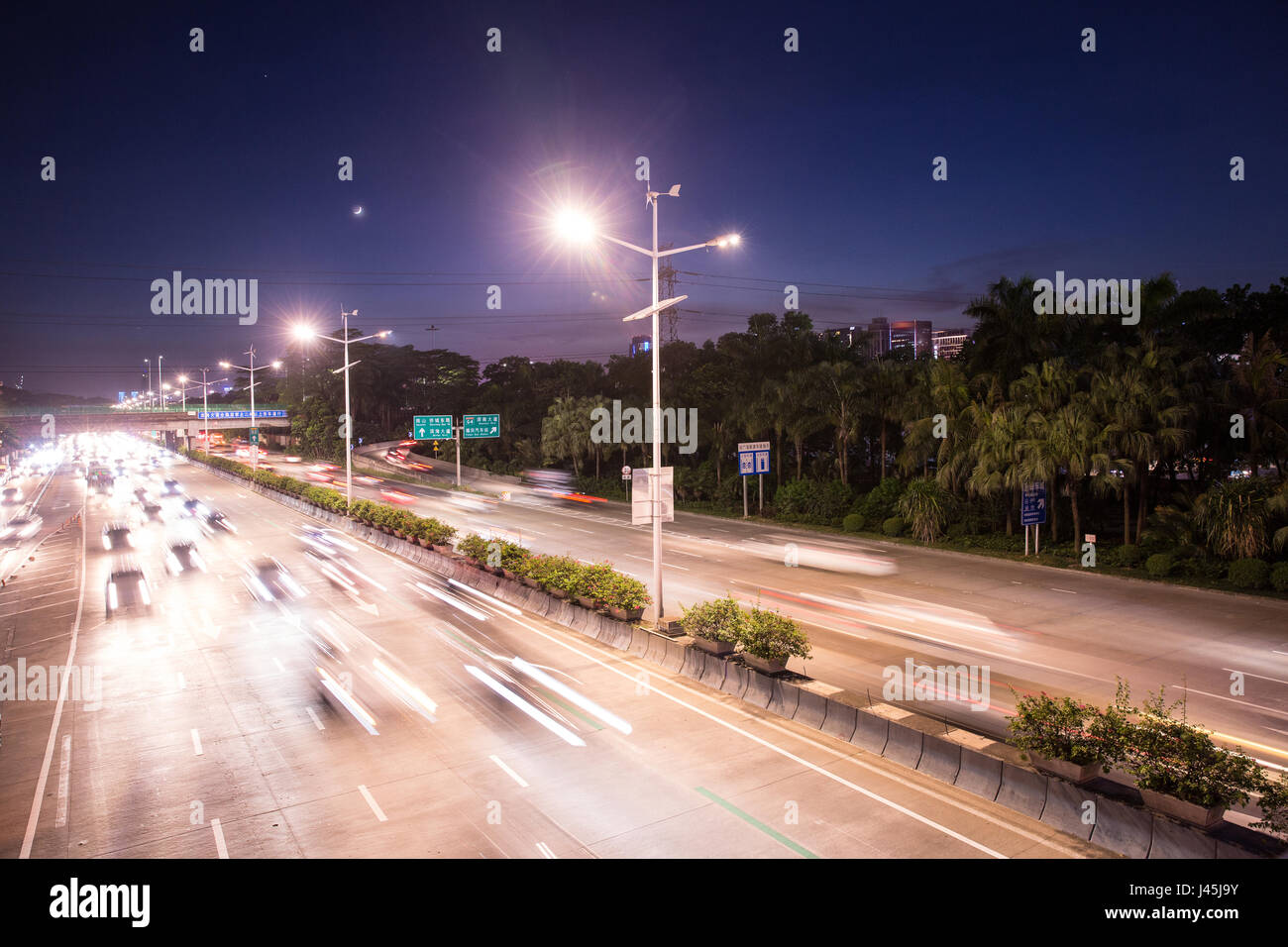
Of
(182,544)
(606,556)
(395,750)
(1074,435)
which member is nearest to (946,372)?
(1074,435)

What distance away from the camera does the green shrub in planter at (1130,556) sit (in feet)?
97.1

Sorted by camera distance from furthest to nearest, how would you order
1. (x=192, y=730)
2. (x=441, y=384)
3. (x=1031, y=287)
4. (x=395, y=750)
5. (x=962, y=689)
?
(x=441, y=384)
(x=1031, y=287)
(x=962, y=689)
(x=192, y=730)
(x=395, y=750)

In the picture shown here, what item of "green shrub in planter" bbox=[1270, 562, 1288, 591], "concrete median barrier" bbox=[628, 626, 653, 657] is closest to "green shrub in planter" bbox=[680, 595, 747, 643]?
"concrete median barrier" bbox=[628, 626, 653, 657]

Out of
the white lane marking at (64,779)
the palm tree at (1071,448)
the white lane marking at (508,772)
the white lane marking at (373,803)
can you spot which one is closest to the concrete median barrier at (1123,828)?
the white lane marking at (508,772)

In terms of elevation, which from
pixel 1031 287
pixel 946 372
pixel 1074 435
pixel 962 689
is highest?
pixel 1031 287

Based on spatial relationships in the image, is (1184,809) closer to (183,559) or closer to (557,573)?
(557,573)

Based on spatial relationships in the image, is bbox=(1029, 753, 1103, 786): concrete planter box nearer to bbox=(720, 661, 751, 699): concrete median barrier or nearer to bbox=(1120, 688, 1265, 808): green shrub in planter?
bbox=(1120, 688, 1265, 808): green shrub in planter

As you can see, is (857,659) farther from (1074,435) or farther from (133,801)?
(1074,435)

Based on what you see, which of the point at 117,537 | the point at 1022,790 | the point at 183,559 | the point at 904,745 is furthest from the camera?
the point at 117,537

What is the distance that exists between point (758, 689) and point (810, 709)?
150 cm

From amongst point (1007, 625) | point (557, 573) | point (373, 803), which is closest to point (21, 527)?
point (557, 573)

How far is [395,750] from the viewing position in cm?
1331

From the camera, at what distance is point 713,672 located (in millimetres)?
16922
